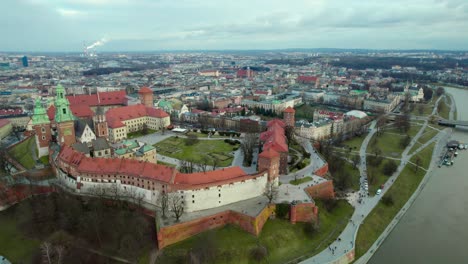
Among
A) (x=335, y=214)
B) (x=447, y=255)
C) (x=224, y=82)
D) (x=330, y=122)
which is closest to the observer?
(x=447, y=255)

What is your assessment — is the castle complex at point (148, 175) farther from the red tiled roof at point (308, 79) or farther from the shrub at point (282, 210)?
the red tiled roof at point (308, 79)

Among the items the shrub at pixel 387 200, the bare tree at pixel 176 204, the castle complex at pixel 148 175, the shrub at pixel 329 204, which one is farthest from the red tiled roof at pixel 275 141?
the shrub at pixel 387 200

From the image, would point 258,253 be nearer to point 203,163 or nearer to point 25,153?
point 203,163

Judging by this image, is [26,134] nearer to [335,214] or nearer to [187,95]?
[335,214]

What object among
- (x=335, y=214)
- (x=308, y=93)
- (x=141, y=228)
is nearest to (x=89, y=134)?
(x=141, y=228)

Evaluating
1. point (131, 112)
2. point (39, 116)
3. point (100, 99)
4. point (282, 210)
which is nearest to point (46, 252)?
point (282, 210)

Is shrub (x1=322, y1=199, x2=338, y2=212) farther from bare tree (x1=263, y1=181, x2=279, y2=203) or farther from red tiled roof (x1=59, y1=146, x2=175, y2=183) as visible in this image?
red tiled roof (x1=59, y1=146, x2=175, y2=183)

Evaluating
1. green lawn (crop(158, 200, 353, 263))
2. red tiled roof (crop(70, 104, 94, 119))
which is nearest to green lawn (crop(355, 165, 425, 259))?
green lawn (crop(158, 200, 353, 263))
